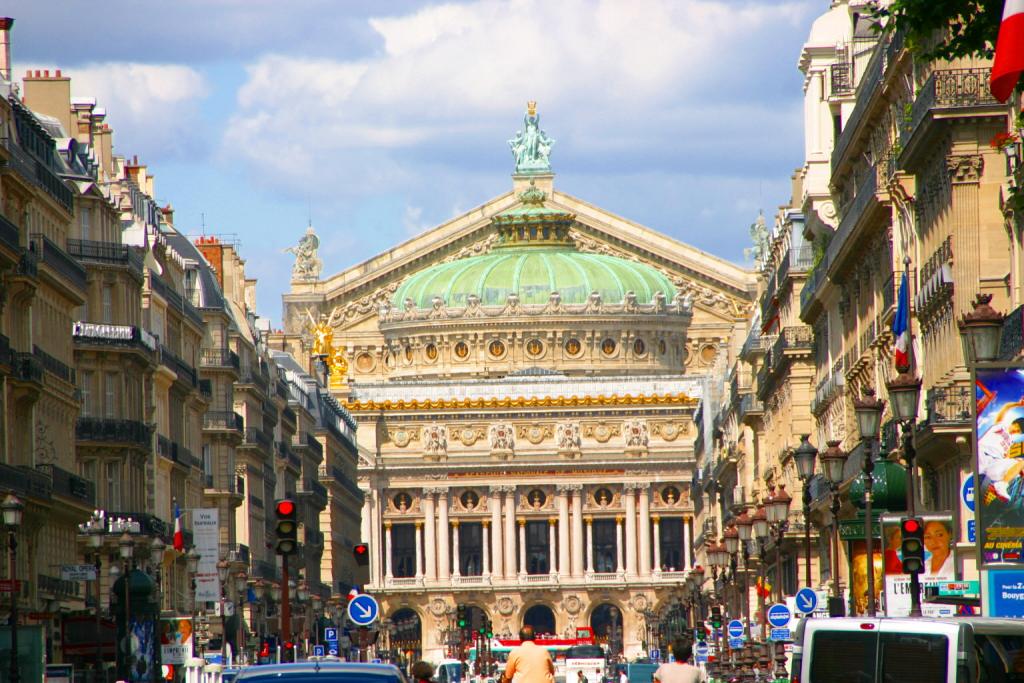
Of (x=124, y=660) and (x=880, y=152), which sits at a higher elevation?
(x=880, y=152)

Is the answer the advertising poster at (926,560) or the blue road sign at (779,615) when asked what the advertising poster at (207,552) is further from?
the advertising poster at (926,560)

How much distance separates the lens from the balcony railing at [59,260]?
62.2m

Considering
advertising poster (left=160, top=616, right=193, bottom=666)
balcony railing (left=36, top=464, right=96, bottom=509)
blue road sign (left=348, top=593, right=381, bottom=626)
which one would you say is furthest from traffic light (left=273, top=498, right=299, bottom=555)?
advertising poster (left=160, top=616, right=193, bottom=666)

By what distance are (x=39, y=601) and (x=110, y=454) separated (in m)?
11.3

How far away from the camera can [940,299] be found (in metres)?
53.9

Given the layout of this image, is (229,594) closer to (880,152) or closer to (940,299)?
(880,152)

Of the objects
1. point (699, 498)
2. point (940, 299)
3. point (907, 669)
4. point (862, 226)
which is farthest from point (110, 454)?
point (699, 498)

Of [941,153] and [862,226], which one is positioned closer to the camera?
[941,153]

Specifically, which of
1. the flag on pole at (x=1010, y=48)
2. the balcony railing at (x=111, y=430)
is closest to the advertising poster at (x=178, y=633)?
the balcony railing at (x=111, y=430)

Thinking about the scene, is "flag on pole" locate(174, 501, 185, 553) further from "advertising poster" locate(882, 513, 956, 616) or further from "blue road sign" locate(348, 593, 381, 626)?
"advertising poster" locate(882, 513, 956, 616)

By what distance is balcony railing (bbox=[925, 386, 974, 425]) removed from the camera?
167ft

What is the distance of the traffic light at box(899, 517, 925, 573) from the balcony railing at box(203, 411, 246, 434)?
5376 cm

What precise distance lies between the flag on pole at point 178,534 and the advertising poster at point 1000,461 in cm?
4320

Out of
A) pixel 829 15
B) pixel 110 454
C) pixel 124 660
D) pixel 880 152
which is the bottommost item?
pixel 124 660
